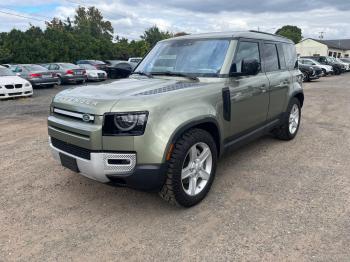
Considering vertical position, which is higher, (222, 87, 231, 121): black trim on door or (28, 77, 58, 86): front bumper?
(222, 87, 231, 121): black trim on door

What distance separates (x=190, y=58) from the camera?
14.3 feet

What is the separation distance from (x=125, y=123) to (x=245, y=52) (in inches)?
86.7

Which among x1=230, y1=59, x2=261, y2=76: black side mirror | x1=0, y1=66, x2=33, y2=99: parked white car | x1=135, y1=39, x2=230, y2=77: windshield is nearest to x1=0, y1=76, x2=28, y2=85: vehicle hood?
x1=0, y1=66, x2=33, y2=99: parked white car

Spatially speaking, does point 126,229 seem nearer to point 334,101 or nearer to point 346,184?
point 346,184

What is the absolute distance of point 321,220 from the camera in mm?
3359

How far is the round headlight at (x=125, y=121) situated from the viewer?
3.07 metres

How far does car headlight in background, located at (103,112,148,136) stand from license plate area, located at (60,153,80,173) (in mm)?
543

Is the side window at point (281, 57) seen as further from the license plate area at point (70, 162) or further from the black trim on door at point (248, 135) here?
the license plate area at point (70, 162)

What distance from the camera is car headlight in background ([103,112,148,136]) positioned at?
3.07 metres

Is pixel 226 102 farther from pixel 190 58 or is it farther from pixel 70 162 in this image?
pixel 70 162

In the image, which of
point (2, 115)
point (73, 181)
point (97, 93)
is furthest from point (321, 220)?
point (2, 115)

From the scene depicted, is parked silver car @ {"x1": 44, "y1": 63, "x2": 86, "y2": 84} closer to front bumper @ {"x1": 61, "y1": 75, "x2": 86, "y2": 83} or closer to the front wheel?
front bumper @ {"x1": 61, "y1": 75, "x2": 86, "y2": 83}

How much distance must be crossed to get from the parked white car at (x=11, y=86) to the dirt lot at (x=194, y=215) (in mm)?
8589

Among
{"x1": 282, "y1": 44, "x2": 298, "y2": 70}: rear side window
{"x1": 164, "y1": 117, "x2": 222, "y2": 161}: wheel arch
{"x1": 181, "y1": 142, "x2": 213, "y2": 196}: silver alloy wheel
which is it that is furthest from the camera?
{"x1": 282, "y1": 44, "x2": 298, "y2": 70}: rear side window
